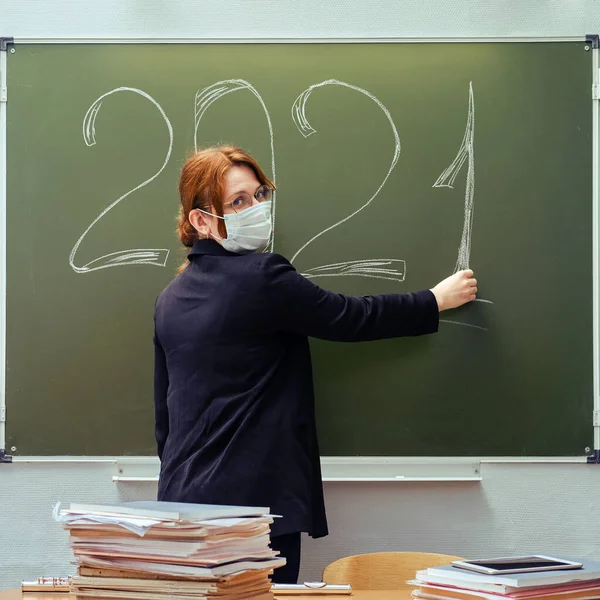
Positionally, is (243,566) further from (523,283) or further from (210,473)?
(523,283)

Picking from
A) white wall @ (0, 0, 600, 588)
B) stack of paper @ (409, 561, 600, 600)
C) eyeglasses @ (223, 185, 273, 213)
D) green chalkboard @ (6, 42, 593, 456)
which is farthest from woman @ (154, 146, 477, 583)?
stack of paper @ (409, 561, 600, 600)

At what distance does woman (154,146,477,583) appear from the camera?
7.64 ft

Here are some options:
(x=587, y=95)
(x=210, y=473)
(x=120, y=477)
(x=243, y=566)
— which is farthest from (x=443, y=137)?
(x=243, y=566)

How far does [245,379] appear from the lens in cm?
238

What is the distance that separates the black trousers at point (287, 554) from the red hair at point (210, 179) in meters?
0.91

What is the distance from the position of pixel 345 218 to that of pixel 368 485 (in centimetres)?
92

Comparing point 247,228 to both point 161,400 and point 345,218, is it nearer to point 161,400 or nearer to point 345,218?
point 345,218

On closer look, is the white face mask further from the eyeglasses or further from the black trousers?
the black trousers

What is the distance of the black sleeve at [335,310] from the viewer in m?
2.33

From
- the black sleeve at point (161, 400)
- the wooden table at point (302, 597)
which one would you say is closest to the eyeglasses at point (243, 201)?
the black sleeve at point (161, 400)

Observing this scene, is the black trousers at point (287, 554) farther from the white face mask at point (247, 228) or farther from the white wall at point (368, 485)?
the white face mask at point (247, 228)

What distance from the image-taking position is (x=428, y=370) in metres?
2.82

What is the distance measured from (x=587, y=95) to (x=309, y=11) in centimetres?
100

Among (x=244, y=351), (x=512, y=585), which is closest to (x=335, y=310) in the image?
(x=244, y=351)
